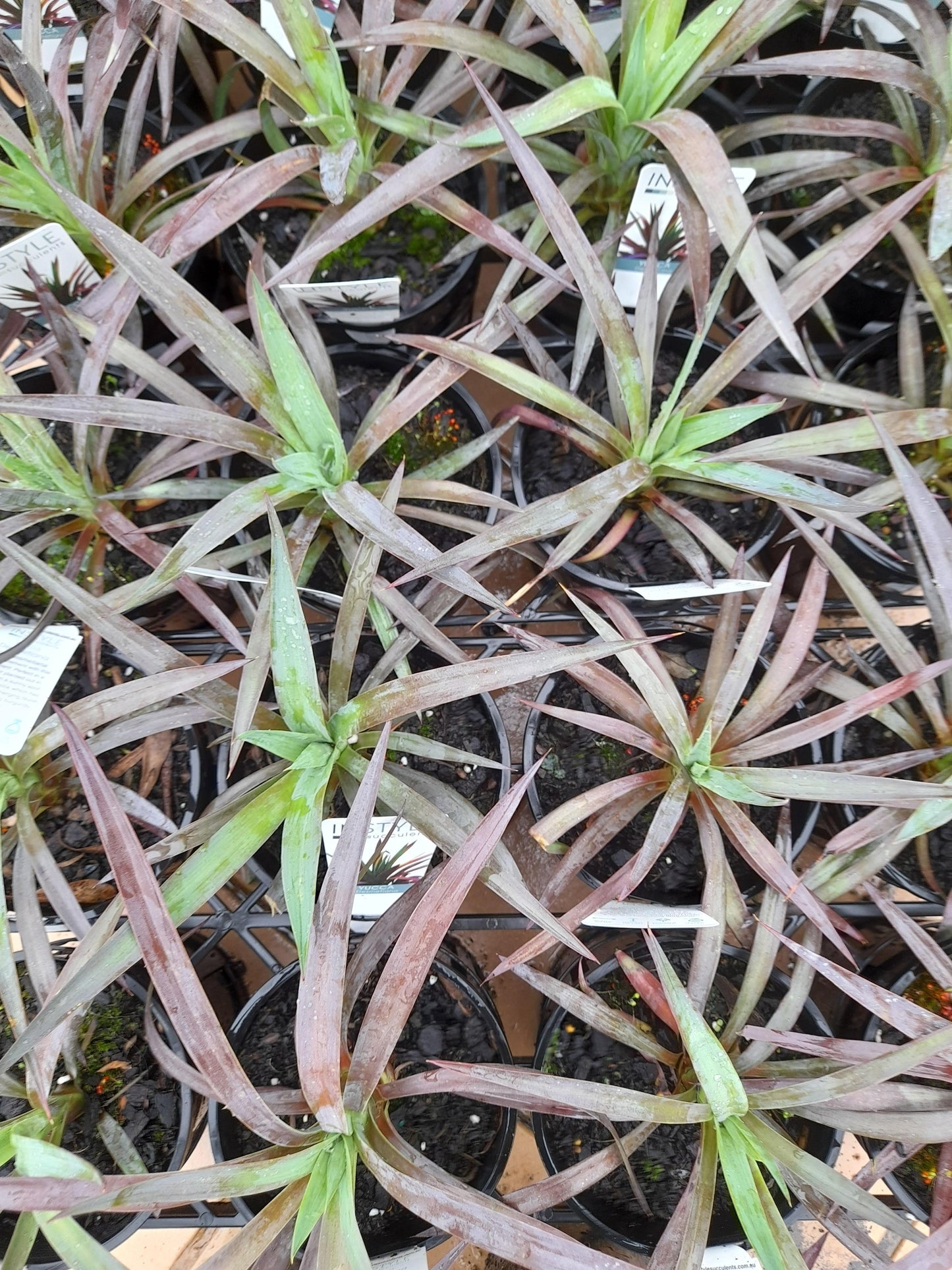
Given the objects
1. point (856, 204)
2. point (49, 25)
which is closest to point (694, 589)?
point (856, 204)

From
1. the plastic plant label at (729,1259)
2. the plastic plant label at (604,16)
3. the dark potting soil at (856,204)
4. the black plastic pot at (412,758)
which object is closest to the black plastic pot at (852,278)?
the dark potting soil at (856,204)

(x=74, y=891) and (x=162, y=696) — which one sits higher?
(x=162, y=696)

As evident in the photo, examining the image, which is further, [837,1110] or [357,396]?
[357,396]

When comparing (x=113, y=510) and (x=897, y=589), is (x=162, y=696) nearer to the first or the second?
(x=113, y=510)

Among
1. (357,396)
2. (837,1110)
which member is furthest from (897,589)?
(357,396)

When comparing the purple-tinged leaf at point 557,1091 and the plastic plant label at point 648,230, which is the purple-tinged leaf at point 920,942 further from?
the plastic plant label at point 648,230

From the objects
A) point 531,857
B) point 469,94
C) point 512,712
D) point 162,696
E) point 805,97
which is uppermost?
point 469,94

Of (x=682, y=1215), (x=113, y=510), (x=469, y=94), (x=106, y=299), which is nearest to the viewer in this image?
(x=682, y=1215)
